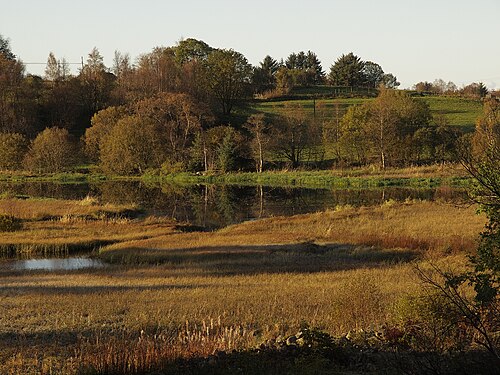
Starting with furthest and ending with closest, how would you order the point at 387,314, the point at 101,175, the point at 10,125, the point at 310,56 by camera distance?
the point at 310,56 < the point at 10,125 < the point at 101,175 < the point at 387,314

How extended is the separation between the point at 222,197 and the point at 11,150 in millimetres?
41080

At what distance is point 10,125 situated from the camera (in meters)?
89.1

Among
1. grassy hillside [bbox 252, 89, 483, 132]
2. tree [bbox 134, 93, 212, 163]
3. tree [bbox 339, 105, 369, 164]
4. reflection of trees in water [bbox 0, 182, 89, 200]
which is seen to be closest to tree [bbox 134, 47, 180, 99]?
tree [bbox 134, 93, 212, 163]

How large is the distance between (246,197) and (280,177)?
49.1 feet

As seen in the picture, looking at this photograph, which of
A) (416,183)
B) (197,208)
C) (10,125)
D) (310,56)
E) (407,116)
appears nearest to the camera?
(197,208)

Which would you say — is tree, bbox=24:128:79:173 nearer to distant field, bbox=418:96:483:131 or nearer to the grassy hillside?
the grassy hillside

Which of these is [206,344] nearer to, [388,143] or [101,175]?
[388,143]

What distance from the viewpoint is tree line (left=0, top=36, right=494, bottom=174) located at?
74125mm

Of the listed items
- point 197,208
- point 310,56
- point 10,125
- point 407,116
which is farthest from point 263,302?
point 310,56

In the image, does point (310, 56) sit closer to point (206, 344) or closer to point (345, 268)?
point (345, 268)

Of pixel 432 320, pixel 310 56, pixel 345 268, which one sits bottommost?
pixel 345 268

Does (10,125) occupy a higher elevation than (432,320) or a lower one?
higher

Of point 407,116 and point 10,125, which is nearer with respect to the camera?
point 407,116

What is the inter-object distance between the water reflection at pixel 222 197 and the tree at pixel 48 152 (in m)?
11.6
